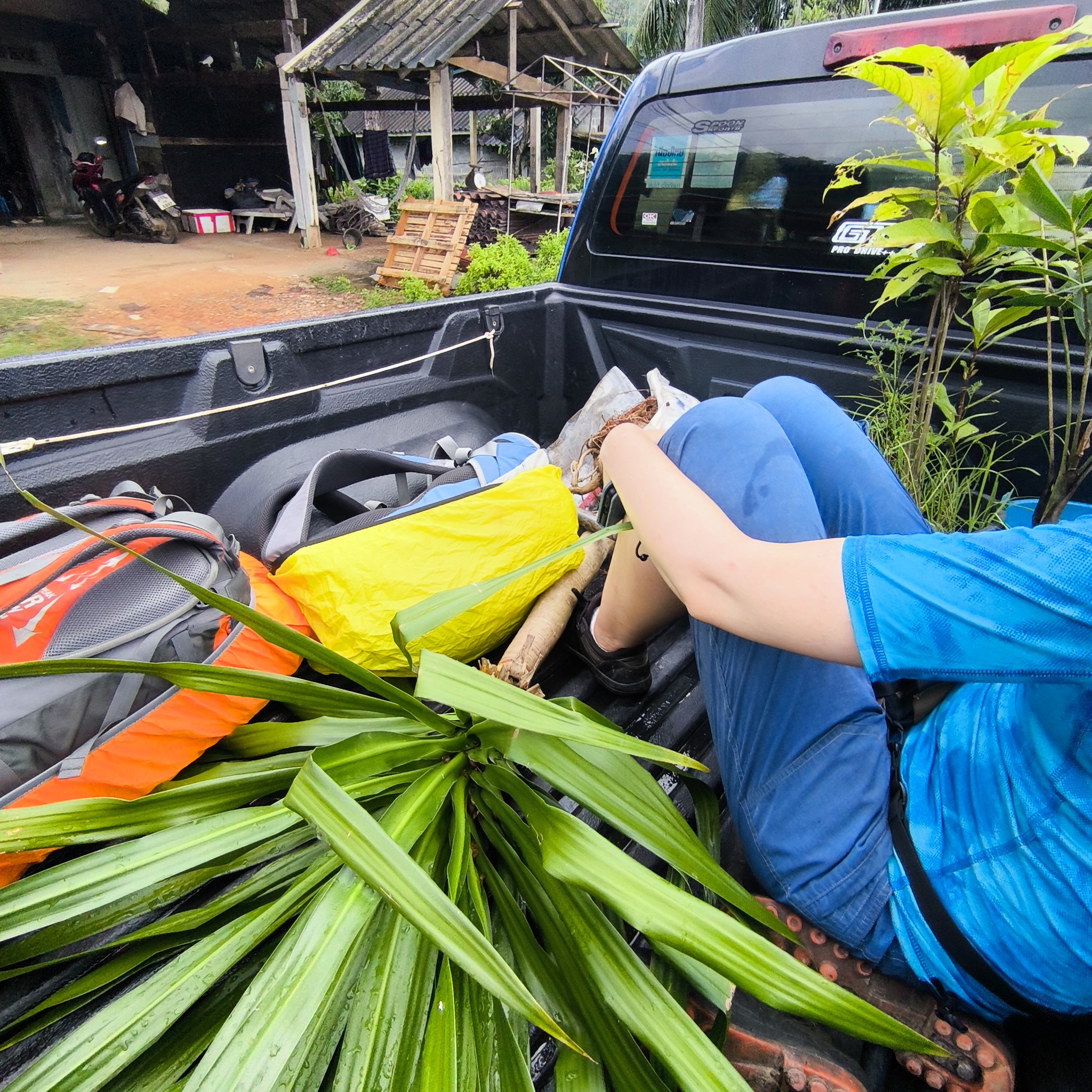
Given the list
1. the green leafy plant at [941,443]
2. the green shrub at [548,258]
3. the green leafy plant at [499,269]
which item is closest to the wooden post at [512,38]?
the green shrub at [548,258]

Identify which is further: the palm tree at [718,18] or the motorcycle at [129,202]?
the palm tree at [718,18]

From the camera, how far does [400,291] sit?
7.36 m

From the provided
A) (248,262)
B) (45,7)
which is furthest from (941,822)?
(45,7)

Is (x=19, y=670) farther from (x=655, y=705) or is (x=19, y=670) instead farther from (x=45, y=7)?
(x=45, y=7)

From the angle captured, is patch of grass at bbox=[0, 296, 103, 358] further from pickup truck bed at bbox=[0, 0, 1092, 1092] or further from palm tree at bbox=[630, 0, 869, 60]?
palm tree at bbox=[630, 0, 869, 60]

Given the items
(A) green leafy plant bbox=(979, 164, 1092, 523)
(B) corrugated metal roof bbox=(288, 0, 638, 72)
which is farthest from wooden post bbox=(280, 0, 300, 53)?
(A) green leafy plant bbox=(979, 164, 1092, 523)

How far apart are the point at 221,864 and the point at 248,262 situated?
10177 millimetres

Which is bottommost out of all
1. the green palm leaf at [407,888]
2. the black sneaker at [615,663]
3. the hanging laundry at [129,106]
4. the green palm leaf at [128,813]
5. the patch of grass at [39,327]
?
the patch of grass at [39,327]

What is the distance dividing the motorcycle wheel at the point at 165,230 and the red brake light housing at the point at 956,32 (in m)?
12.0

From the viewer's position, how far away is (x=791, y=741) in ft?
3.14

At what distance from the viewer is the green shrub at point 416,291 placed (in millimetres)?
6668

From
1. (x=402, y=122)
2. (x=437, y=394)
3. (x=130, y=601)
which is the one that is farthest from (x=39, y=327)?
(x=402, y=122)

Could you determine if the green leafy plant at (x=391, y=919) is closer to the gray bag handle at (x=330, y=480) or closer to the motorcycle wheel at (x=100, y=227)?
the gray bag handle at (x=330, y=480)

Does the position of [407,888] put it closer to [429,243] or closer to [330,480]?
[330,480]
